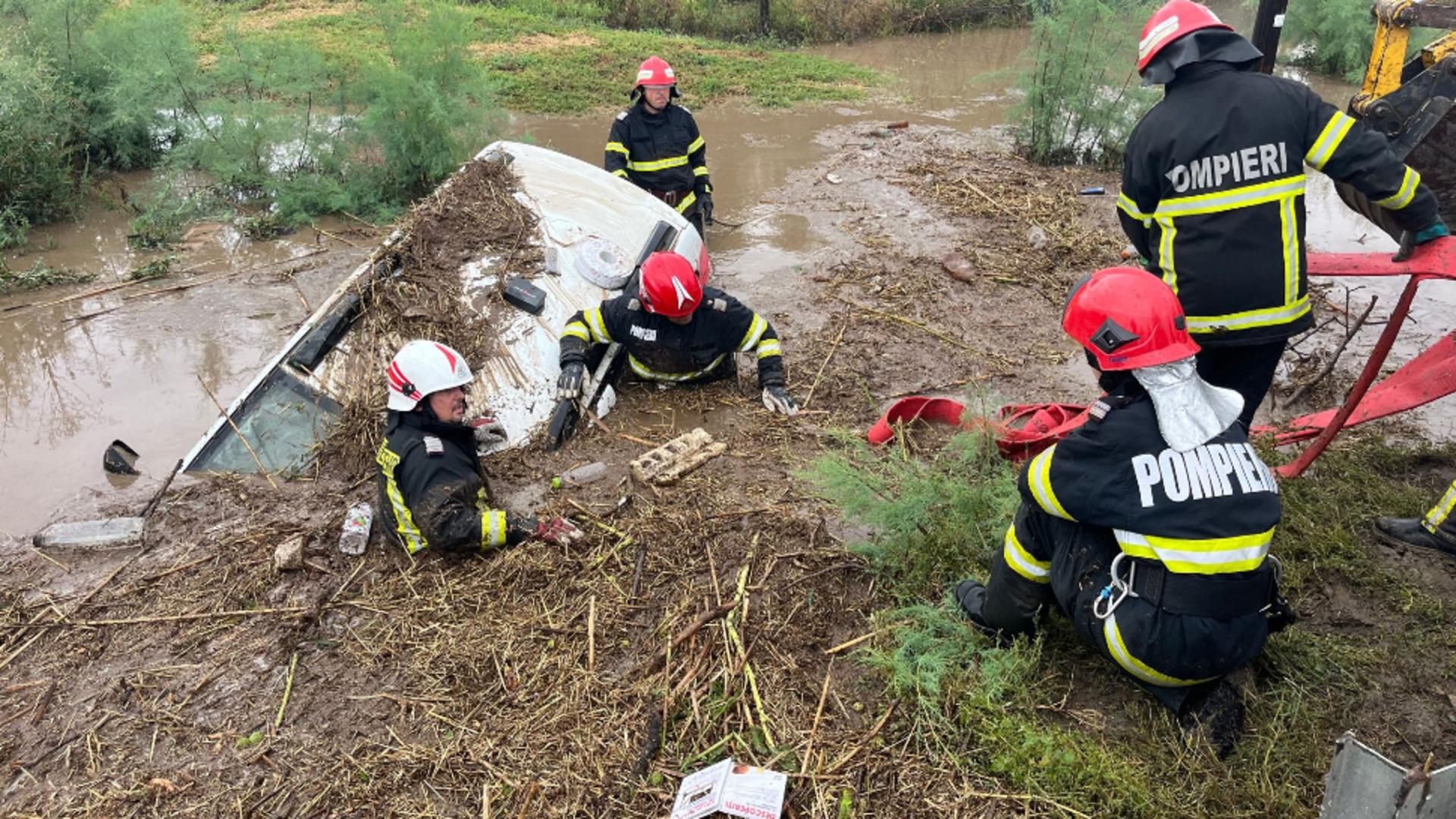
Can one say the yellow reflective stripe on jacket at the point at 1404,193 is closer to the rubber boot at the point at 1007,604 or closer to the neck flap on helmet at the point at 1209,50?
the neck flap on helmet at the point at 1209,50

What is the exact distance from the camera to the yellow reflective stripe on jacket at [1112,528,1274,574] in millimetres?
2637

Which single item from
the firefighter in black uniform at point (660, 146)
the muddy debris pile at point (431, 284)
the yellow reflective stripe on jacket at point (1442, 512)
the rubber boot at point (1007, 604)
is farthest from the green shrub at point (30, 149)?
the yellow reflective stripe on jacket at point (1442, 512)

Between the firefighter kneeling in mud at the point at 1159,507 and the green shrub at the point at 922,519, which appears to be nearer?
the firefighter kneeling in mud at the point at 1159,507

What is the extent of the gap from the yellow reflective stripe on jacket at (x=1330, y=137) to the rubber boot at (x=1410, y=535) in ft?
5.43

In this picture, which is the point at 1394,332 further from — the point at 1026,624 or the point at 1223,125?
the point at 1026,624

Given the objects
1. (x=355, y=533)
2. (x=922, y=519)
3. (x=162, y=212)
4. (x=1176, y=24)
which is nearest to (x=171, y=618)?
(x=355, y=533)

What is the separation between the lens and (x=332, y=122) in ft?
35.3

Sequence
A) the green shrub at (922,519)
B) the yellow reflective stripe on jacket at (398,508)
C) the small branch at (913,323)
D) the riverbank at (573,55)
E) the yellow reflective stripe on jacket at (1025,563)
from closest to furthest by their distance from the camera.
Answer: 1. the yellow reflective stripe on jacket at (1025,563)
2. the green shrub at (922,519)
3. the yellow reflective stripe on jacket at (398,508)
4. the small branch at (913,323)
5. the riverbank at (573,55)

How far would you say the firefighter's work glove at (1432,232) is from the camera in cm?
366

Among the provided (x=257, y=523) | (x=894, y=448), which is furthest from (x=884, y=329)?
(x=257, y=523)

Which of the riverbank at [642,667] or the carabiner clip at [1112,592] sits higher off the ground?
the carabiner clip at [1112,592]

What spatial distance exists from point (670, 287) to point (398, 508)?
1976 millimetres

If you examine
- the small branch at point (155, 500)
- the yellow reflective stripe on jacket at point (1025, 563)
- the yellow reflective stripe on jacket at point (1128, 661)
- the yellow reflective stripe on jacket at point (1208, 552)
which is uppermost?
the yellow reflective stripe on jacket at point (1208, 552)

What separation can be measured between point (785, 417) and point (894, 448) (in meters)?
0.97
